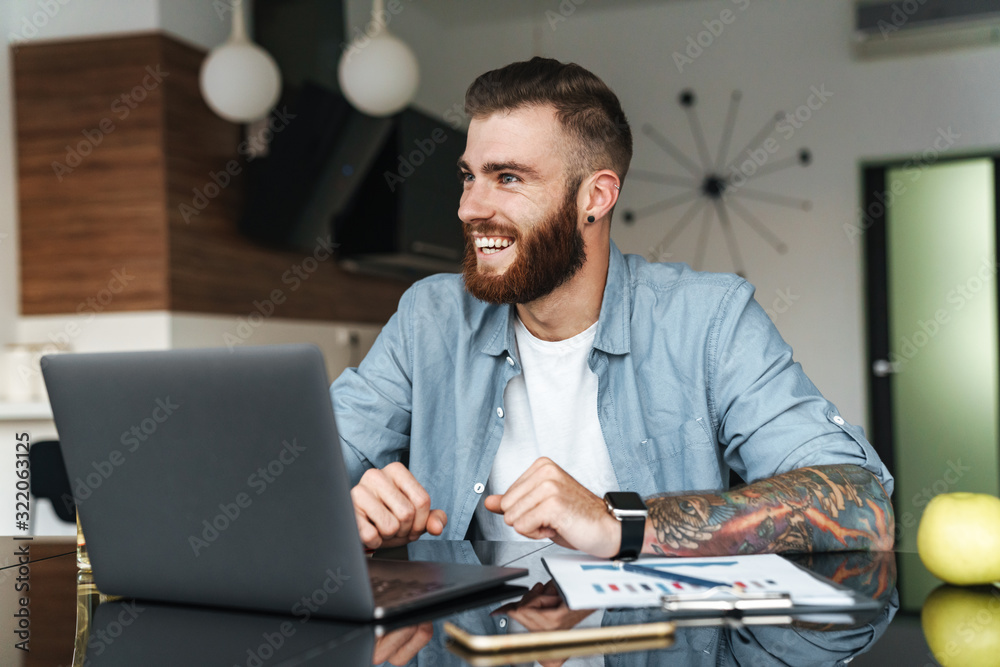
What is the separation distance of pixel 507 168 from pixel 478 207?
0.24 ft

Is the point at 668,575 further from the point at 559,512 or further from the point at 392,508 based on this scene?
the point at 392,508

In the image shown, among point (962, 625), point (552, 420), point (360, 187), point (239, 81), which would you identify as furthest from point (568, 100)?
point (360, 187)

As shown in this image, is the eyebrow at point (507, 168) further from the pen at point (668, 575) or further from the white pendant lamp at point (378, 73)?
the white pendant lamp at point (378, 73)

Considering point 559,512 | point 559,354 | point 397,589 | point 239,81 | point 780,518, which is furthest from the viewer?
point 239,81

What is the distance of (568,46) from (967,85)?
1.96 meters

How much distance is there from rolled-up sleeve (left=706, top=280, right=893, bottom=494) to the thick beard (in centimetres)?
26

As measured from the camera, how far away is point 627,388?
144 centimetres

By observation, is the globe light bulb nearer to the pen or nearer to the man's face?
the man's face

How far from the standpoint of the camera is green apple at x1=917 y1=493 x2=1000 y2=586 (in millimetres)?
875

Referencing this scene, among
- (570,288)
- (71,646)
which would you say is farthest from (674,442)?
(71,646)

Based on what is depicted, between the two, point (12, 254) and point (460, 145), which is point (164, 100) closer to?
point (12, 254)

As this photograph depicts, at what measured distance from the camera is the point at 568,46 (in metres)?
5.16

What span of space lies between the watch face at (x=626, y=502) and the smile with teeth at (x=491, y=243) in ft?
1.91

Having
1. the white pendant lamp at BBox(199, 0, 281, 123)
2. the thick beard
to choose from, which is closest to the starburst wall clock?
the white pendant lamp at BBox(199, 0, 281, 123)
